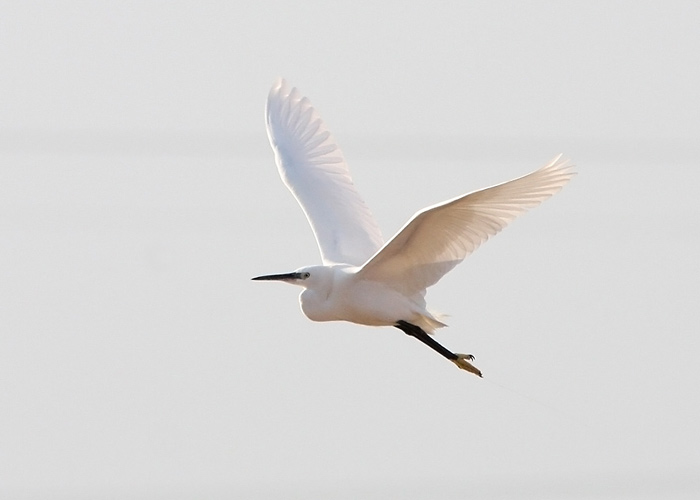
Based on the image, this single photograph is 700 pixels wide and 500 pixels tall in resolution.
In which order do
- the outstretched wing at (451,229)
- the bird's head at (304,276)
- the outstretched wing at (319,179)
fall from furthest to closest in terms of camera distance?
the outstretched wing at (319,179)
the bird's head at (304,276)
the outstretched wing at (451,229)

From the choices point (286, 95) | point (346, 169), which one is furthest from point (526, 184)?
point (286, 95)

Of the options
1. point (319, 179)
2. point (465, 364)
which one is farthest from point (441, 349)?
point (319, 179)

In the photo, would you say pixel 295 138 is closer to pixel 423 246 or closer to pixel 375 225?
pixel 375 225

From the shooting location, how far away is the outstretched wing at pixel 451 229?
307 inches

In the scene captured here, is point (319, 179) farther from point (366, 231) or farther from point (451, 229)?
point (451, 229)

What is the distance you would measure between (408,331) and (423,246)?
0.82m

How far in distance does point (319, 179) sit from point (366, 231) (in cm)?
77

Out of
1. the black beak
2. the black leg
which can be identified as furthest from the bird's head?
the black leg

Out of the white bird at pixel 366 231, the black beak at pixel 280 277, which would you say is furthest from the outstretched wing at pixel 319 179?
the black beak at pixel 280 277

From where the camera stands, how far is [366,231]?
10117mm

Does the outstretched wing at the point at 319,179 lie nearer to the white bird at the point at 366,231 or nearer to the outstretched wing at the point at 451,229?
the white bird at the point at 366,231

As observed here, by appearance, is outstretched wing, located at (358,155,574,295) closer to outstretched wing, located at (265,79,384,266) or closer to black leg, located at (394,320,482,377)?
black leg, located at (394,320,482,377)

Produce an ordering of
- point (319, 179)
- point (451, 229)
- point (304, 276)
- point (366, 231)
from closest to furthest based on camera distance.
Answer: point (451, 229), point (304, 276), point (366, 231), point (319, 179)

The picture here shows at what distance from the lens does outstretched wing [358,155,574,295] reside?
7785 millimetres
